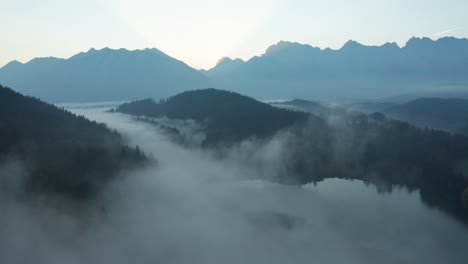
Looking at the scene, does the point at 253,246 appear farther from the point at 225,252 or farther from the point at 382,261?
the point at 382,261

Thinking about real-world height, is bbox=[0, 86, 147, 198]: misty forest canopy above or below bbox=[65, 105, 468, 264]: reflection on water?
above

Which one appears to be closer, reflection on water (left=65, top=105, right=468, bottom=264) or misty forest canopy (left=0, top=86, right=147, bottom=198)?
reflection on water (left=65, top=105, right=468, bottom=264)

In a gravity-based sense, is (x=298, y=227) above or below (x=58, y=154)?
below

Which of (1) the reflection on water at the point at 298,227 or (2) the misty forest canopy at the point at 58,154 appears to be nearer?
(1) the reflection on water at the point at 298,227

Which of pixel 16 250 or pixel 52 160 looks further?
pixel 52 160

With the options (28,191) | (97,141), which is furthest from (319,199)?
(28,191)

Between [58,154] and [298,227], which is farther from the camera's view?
[58,154]

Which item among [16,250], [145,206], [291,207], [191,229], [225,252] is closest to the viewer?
[16,250]

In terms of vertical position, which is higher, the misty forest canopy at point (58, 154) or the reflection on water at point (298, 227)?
the misty forest canopy at point (58, 154)
